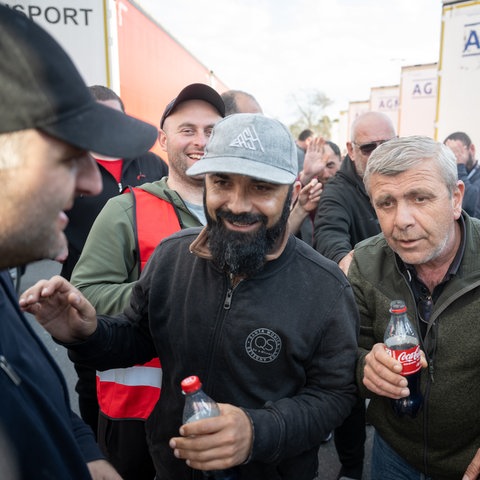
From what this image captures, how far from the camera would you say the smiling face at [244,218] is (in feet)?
5.04

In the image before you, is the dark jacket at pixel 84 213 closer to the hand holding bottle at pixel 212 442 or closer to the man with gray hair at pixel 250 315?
the man with gray hair at pixel 250 315

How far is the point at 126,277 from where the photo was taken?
2.06 m

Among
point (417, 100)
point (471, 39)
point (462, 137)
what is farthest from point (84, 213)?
point (417, 100)

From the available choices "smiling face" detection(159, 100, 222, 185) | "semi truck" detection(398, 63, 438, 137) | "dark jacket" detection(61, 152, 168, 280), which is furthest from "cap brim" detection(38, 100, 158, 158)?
"semi truck" detection(398, 63, 438, 137)

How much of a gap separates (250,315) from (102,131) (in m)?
0.81

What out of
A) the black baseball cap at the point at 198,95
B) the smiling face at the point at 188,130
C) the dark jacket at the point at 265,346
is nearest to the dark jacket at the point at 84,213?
the smiling face at the point at 188,130

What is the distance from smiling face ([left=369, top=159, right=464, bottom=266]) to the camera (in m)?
1.75

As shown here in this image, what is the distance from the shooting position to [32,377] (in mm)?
1067

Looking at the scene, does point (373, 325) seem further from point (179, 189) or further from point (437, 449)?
point (179, 189)

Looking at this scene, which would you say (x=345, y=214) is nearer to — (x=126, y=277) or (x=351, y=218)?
(x=351, y=218)

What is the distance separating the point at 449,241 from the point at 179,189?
1314mm

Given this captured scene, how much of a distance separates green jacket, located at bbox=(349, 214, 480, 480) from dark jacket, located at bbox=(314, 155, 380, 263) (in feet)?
3.35

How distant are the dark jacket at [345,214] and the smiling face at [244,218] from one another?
1373 millimetres

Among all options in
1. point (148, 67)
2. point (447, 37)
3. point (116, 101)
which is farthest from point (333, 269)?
point (447, 37)
